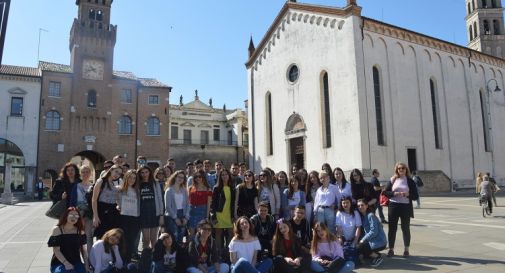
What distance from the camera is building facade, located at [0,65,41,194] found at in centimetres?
3234

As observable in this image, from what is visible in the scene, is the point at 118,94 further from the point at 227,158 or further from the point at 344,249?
the point at 344,249

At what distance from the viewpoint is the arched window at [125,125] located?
36.7m

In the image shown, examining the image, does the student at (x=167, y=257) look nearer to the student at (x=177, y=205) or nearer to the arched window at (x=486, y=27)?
the student at (x=177, y=205)

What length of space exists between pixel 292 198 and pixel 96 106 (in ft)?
105

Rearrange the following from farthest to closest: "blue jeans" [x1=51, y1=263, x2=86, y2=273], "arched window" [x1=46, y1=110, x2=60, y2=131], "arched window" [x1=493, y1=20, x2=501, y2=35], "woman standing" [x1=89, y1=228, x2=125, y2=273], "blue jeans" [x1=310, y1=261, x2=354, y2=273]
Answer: "arched window" [x1=493, y1=20, x2=501, y2=35]
"arched window" [x1=46, y1=110, x2=60, y2=131]
"blue jeans" [x1=310, y1=261, x2=354, y2=273]
"woman standing" [x1=89, y1=228, x2=125, y2=273]
"blue jeans" [x1=51, y1=263, x2=86, y2=273]

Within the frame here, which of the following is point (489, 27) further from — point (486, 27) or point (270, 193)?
point (270, 193)

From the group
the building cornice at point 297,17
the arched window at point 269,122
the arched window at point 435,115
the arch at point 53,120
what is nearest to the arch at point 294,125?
the arched window at point 269,122

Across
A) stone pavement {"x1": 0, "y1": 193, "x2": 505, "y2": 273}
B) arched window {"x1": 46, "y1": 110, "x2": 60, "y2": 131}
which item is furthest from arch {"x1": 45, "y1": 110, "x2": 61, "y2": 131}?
stone pavement {"x1": 0, "y1": 193, "x2": 505, "y2": 273}

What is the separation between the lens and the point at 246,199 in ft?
25.2

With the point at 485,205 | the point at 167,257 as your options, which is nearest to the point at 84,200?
the point at 167,257

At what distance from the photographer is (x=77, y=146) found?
34531mm

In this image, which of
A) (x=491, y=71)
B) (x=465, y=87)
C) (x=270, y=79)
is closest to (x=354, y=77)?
(x=270, y=79)

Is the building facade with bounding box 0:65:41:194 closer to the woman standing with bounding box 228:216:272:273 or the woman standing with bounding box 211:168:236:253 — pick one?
the woman standing with bounding box 211:168:236:253

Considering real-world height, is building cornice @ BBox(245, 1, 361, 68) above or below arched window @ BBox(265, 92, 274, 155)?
above
